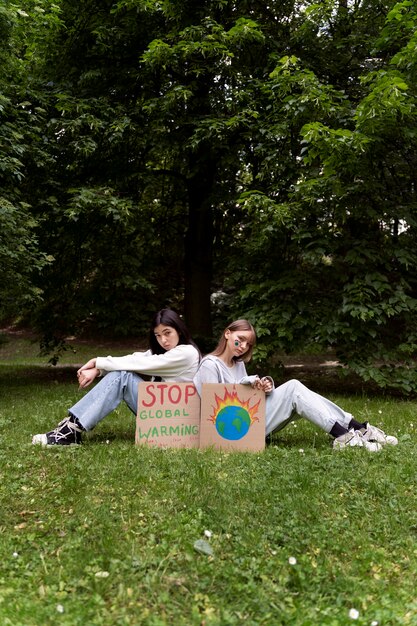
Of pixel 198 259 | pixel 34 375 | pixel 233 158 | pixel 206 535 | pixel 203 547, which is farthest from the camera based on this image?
pixel 34 375

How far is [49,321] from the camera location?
1114 cm

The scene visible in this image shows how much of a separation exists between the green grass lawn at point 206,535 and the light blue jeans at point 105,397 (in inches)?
10.3

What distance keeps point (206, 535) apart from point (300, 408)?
1.69 metres

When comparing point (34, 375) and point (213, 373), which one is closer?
point (213, 373)

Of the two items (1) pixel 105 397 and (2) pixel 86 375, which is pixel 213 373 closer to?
(1) pixel 105 397

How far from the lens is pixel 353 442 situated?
4.49 m

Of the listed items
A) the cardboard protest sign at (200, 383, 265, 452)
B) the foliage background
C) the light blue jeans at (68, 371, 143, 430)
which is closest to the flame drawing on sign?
the cardboard protest sign at (200, 383, 265, 452)

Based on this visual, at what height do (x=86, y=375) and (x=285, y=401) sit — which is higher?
(x=86, y=375)

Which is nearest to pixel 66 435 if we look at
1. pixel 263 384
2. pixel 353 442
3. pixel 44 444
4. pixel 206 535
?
pixel 44 444

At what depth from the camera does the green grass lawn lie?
2494 millimetres

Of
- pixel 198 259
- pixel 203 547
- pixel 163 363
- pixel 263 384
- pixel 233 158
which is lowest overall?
pixel 203 547

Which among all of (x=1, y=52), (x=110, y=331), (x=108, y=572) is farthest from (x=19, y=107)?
(x=110, y=331)

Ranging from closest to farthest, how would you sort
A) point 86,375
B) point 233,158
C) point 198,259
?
point 86,375
point 233,158
point 198,259

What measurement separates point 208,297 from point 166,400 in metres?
6.53
